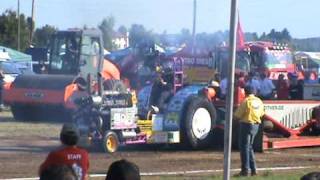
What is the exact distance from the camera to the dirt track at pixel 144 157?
15666 mm

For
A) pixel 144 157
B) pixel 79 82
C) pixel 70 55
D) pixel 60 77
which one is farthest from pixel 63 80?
pixel 144 157

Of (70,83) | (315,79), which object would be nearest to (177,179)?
(70,83)

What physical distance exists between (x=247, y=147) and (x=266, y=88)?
11.9 metres

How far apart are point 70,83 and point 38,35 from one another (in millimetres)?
67225

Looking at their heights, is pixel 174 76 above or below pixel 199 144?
above

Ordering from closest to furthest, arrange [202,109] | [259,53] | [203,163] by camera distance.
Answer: [203,163]
[202,109]
[259,53]

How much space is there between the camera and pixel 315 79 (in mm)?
32969

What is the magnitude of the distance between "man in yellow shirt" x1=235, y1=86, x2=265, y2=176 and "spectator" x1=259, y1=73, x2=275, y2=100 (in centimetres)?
1079

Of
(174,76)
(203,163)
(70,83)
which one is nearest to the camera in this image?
(203,163)

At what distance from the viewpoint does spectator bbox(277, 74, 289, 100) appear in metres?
27.5

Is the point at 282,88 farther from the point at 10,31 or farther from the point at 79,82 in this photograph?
the point at 10,31

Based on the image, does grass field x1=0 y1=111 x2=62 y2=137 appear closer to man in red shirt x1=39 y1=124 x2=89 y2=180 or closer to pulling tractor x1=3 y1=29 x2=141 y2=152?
pulling tractor x1=3 y1=29 x2=141 y2=152

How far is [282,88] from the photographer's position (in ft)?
91.2

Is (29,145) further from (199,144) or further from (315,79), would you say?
(315,79)
